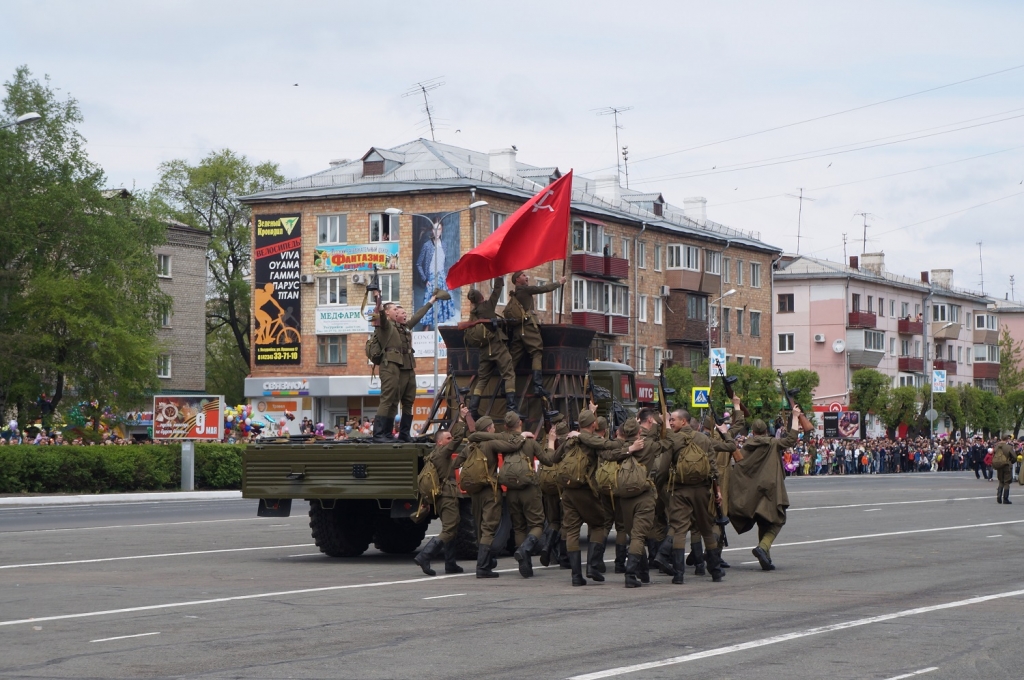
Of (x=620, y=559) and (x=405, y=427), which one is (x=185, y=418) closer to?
(x=405, y=427)

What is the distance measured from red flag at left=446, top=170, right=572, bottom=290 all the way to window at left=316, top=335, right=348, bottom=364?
47.2m

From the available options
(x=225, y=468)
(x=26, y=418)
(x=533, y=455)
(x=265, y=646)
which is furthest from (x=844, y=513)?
(x=26, y=418)

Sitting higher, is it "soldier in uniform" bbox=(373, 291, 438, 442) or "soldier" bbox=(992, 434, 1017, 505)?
"soldier in uniform" bbox=(373, 291, 438, 442)

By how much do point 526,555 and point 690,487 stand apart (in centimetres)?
185

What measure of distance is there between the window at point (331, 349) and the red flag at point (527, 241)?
155ft

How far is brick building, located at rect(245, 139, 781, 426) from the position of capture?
66000 mm

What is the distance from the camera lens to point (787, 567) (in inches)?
685

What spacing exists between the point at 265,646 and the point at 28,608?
11.3 ft

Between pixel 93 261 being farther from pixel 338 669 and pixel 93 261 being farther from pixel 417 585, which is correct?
pixel 338 669

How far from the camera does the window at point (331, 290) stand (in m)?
68.1

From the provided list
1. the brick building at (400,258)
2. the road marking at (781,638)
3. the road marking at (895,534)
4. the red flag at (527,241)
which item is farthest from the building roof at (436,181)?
the road marking at (781,638)

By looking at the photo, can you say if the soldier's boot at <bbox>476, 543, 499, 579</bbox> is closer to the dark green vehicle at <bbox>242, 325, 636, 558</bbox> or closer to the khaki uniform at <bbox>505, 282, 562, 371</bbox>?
the dark green vehicle at <bbox>242, 325, 636, 558</bbox>

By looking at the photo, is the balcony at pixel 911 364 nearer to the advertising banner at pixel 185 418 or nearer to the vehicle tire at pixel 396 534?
the advertising banner at pixel 185 418

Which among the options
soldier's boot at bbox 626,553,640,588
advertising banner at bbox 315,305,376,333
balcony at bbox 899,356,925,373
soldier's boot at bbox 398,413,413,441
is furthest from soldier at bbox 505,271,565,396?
balcony at bbox 899,356,925,373
